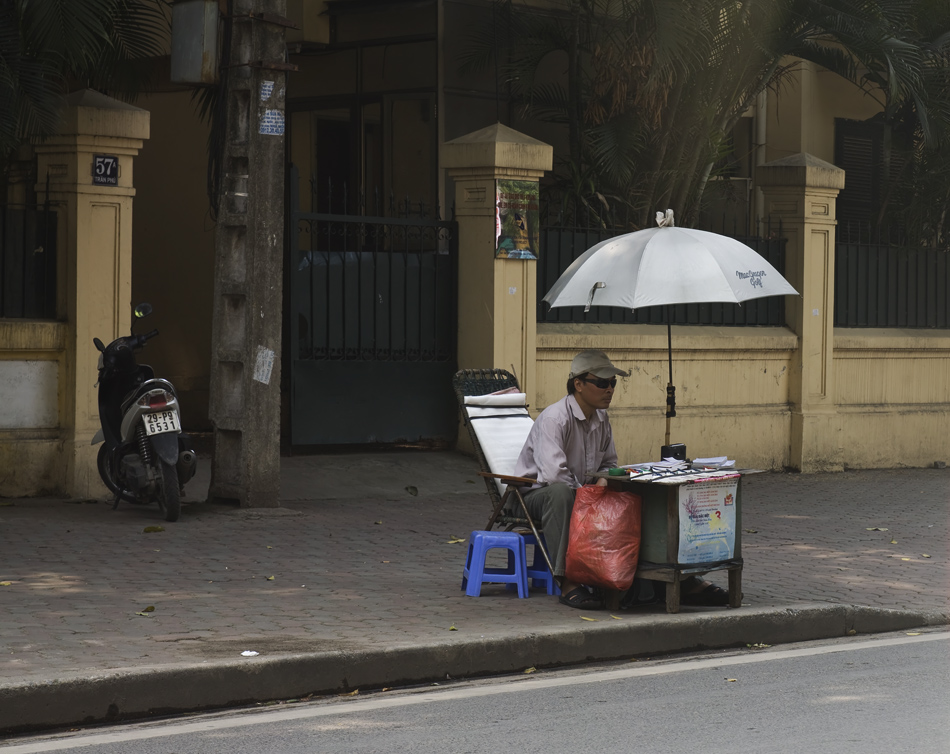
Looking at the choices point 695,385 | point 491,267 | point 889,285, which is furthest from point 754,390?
point 491,267

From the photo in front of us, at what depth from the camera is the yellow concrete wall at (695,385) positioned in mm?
12852

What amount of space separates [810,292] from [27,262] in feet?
26.2

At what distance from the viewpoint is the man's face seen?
736 cm

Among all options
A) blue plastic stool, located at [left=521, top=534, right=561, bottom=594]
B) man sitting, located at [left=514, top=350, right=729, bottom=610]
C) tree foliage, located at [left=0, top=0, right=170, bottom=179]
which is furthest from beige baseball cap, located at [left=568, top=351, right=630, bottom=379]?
tree foliage, located at [left=0, top=0, right=170, bottom=179]

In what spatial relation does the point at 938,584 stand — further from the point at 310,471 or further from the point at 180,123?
the point at 180,123

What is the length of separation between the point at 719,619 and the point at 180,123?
11.4m

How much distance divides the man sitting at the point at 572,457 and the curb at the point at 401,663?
1.23ft

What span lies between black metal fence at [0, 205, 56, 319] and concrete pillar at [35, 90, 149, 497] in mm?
94

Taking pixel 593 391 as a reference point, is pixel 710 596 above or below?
below

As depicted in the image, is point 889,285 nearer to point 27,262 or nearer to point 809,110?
point 809,110

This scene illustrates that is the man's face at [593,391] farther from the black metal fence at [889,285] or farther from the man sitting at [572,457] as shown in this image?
the black metal fence at [889,285]

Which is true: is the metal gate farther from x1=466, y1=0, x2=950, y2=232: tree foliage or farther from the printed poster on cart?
the printed poster on cart

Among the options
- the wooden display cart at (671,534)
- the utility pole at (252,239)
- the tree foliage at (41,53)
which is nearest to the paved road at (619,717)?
the wooden display cart at (671,534)

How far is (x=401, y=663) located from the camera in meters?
5.95
